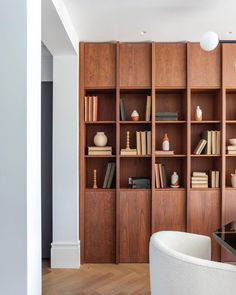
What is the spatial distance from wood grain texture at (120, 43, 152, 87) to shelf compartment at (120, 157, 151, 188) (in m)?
0.93

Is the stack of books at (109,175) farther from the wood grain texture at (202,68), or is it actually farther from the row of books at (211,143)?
the wood grain texture at (202,68)

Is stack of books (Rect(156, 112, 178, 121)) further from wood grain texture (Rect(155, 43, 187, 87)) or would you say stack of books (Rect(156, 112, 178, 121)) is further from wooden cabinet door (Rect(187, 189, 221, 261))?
wooden cabinet door (Rect(187, 189, 221, 261))

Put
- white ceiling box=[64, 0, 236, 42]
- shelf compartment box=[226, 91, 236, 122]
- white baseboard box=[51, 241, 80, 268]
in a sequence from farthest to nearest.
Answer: shelf compartment box=[226, 91, 236, 122], white baseboard box=[51, 241, 80, 268], white ceiling box=[64, 0, 236, 42]

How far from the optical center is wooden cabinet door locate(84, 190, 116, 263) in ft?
10.3

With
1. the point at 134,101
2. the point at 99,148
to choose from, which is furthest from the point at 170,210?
the point at 134,101

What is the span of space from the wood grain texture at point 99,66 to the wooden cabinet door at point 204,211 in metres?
1.65

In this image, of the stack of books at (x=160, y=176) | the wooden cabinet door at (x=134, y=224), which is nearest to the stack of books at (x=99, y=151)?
the wooden cabinet door at (x=134, y=224)

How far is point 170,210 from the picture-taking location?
10.2ft

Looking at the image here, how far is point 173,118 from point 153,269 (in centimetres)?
183

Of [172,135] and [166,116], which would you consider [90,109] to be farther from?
[172,135]

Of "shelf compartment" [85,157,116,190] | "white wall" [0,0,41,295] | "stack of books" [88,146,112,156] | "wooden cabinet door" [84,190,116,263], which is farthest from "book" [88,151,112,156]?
"white wall" [0,0,41,295]

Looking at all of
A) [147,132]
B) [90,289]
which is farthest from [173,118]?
[90,289]

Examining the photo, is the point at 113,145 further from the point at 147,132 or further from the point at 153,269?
the point at 153,269

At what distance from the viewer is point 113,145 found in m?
3.38
